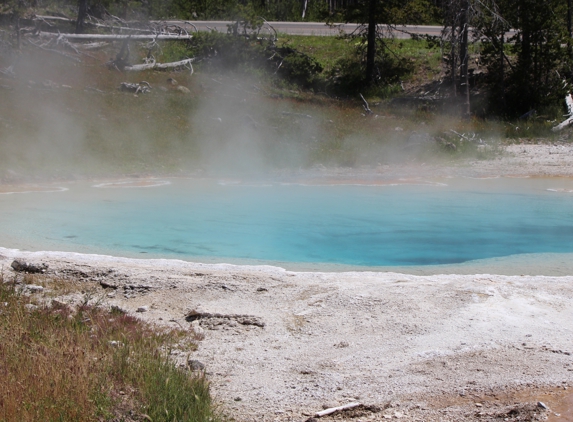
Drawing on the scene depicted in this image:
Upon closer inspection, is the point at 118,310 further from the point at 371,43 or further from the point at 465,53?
the point at 371,43

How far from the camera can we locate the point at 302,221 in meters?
12.7

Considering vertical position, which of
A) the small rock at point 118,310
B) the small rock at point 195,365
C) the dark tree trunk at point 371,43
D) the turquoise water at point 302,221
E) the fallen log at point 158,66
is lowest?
the turquoise water at point 302,221

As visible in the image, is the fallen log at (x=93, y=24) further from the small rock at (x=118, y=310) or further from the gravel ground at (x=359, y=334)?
the small rock at (x=118, y=310)

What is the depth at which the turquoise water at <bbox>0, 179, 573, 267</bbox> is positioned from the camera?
10.5 metres

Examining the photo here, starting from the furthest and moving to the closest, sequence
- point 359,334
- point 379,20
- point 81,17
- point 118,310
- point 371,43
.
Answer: point 81,17, point 371,43, point 379,20, point 118,310, point 359,334

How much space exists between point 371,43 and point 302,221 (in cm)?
1570

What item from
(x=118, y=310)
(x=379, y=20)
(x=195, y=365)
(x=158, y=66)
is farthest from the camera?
(x=379, y=20)

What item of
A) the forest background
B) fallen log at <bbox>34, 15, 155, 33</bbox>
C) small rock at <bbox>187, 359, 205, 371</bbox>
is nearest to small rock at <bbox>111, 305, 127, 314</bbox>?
small rock at <bbox>187, 359, 205, 371</bbox>

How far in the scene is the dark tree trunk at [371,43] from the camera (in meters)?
26.0

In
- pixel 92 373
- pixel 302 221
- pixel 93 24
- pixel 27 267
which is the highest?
pixel 93 24

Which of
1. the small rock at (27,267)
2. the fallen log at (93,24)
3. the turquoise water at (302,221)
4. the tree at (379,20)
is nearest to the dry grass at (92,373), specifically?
the small rock at (27,267)

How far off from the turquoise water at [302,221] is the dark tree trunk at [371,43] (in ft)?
38.4

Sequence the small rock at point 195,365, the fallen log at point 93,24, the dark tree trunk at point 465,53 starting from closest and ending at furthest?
the small rock at point 195,365 → the dark tree trunk at point 465,53 → the fallen log at point 93,24

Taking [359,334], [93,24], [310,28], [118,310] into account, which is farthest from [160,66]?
[359,334]
